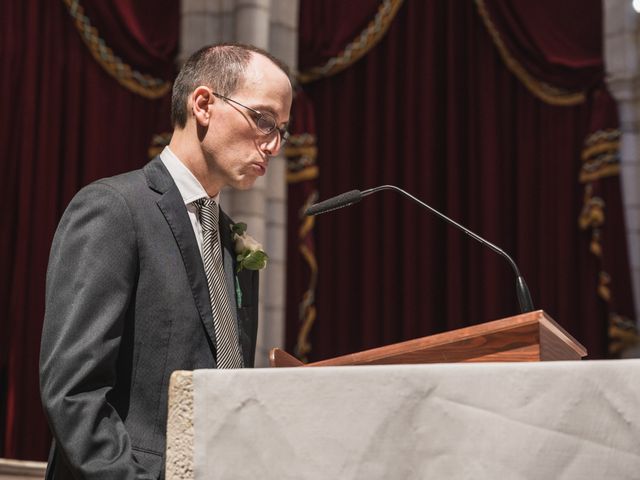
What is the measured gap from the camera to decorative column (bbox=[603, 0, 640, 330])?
536 centimetres

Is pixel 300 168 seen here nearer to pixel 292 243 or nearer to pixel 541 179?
pixel 292 243

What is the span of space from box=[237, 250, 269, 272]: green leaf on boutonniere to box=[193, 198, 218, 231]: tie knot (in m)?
0.12

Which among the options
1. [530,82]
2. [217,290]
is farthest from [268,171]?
[217,290]

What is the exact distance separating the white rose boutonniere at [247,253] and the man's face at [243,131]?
0.51ft

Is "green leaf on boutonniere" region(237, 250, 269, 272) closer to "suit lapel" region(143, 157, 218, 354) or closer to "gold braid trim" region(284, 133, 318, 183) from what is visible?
"suit lapel" region(143, 157, 218, 354)

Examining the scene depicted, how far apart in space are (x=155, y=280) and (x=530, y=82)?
14.6ft

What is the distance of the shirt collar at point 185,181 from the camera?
187 cm

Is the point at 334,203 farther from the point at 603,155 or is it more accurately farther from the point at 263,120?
the point at 603,155

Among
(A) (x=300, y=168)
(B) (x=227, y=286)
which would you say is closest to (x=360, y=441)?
(B) (x=227, y=286)

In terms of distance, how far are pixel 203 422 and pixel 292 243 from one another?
4.42 meters

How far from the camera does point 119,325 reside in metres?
1.59

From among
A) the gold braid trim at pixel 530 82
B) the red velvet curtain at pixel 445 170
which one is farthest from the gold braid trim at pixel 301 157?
the gold braid trim at pixel 530 82

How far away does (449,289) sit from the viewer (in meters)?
5.56

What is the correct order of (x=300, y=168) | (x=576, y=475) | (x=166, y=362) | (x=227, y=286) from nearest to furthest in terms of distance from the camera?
(x=576, y=475), (x=166, y=362), (x=227, y=286), (x=300, y=168)
